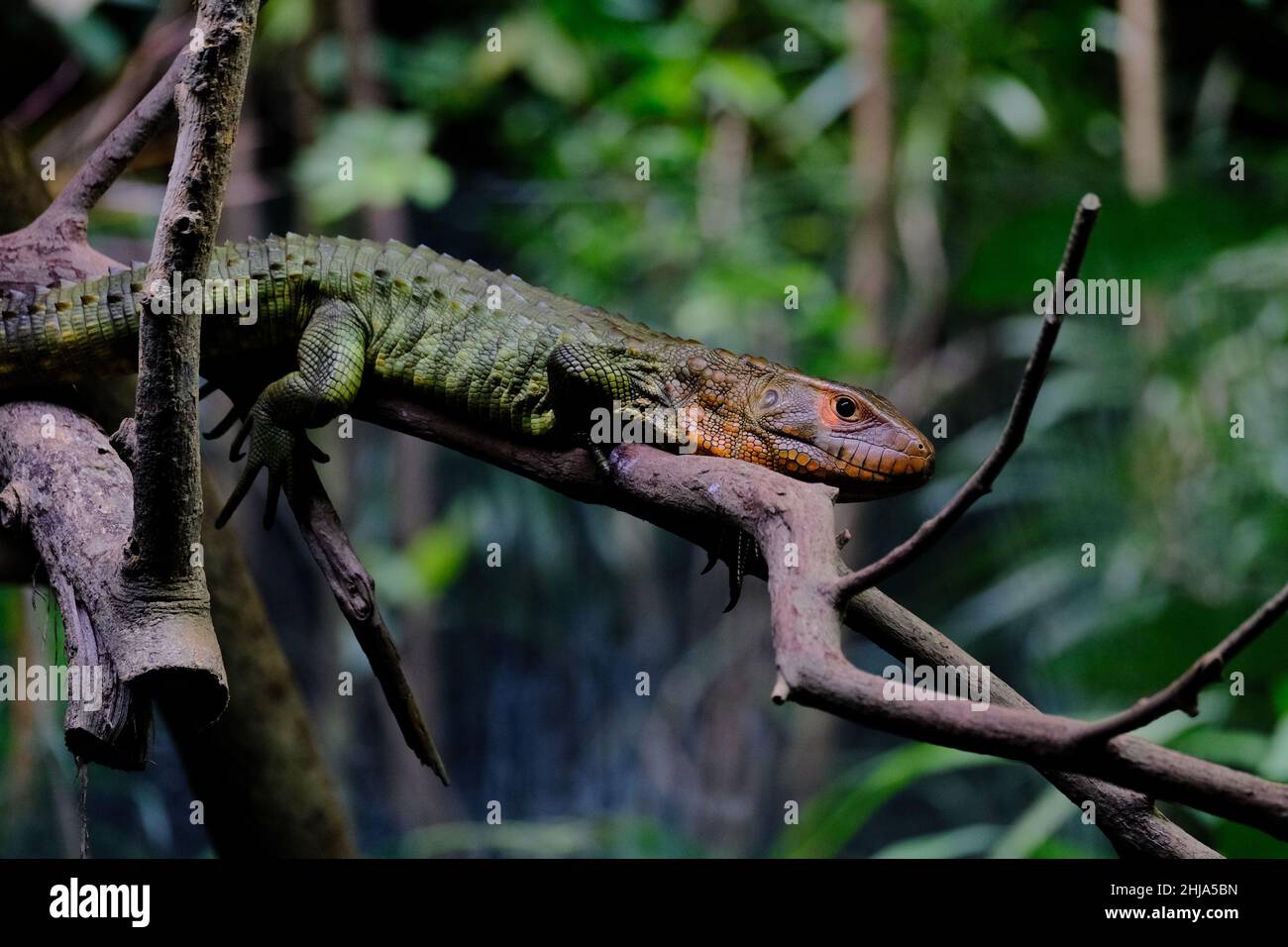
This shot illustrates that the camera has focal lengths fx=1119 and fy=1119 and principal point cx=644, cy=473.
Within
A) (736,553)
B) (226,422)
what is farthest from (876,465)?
(226,422)

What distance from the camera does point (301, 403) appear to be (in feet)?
8.85

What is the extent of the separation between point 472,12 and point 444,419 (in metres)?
5.57

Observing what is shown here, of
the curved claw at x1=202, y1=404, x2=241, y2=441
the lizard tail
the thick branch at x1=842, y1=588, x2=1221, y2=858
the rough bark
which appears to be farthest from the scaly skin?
the rough bark

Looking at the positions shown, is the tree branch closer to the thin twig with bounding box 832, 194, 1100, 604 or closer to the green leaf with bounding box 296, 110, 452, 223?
the thin twig with bounding box 832, 194, 1100, 604

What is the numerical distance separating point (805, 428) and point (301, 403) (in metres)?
1.24

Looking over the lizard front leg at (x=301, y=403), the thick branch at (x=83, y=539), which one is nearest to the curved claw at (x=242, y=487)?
the lizard front leg at (x=301, y=403)

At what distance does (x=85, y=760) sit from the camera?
2.05m

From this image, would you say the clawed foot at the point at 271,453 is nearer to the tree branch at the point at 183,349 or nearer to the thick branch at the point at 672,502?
the thick branch at the point at 672,502

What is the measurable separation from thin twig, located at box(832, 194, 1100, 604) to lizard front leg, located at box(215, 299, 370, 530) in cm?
154

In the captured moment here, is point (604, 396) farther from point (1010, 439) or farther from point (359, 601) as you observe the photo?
point (1010, 439)

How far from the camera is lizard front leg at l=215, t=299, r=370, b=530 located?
2.69 meters

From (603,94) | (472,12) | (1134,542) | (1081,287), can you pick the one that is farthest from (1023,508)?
(472,12)
